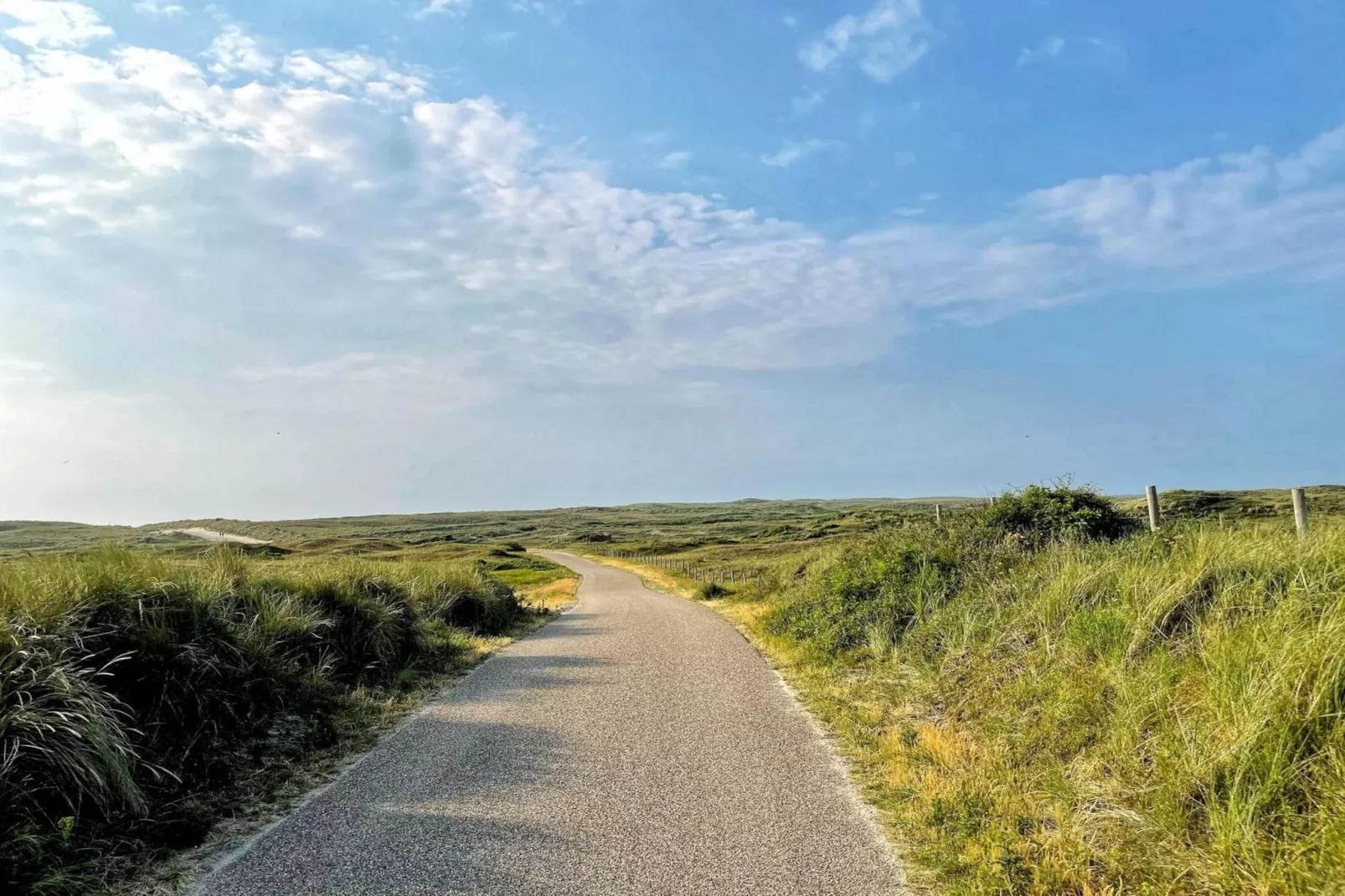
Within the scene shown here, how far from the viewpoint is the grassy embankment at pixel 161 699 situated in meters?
5.24

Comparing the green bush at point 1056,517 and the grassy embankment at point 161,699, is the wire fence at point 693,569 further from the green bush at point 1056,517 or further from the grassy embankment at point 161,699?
the grassy embankment at point 161,699

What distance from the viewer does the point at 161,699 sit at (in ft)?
23.3

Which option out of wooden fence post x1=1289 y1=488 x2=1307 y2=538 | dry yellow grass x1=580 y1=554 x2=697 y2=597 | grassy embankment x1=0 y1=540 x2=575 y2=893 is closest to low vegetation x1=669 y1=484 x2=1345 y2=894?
wooden fence post x1=1289 y1=488 x2=1307 y2=538

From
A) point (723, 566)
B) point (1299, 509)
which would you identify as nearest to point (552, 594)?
point (723, 566)

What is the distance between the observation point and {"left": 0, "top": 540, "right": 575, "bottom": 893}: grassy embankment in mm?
5242

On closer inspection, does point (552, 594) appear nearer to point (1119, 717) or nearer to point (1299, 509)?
point (1299, 509)

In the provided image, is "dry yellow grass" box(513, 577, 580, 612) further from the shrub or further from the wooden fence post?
the wooden fence post

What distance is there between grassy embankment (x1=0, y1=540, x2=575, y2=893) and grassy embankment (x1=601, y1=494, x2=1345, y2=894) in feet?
17.4

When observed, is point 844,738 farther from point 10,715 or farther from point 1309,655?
point 10,715

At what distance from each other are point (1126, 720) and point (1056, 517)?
912 centimetres

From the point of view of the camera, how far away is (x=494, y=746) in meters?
8.24

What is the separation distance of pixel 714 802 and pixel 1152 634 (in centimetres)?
409

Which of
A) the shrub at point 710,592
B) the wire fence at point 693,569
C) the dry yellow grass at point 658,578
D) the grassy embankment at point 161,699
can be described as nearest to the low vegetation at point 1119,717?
the grassy embankment at point 161,699

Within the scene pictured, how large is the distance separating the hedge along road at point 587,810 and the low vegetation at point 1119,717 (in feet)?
2.29
